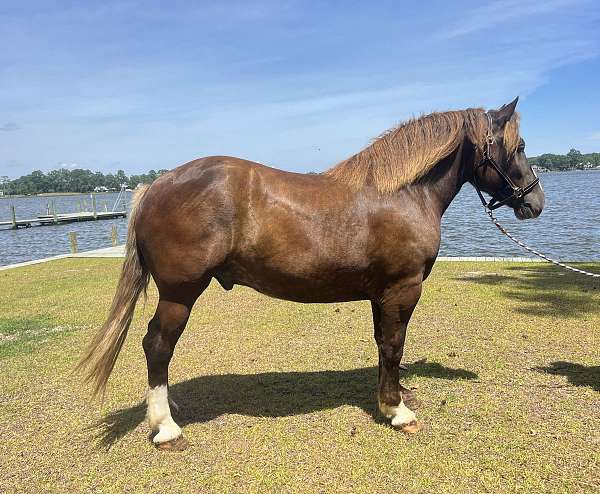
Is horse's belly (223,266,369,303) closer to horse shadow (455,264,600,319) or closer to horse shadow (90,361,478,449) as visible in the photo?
horse shadow (90,361,478,449)

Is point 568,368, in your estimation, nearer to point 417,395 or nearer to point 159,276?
point 417,395

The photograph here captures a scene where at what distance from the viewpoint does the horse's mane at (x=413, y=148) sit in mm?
3740

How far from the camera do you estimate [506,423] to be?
3.78 m

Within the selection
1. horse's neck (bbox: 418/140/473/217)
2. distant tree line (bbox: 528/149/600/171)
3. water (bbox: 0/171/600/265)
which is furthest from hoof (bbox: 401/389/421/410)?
distant tree line (bbox: 528/149/600/171)

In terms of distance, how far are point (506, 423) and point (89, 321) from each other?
6321 mm

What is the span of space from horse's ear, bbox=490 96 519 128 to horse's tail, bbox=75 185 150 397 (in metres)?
2.98

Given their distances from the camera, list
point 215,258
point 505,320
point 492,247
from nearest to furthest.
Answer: point 215,258 < point 505,320 < point 492,247

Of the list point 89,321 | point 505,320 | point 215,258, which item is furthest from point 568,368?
point 89,321

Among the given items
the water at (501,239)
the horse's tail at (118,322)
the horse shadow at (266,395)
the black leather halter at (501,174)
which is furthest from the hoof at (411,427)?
the water at (501,239)

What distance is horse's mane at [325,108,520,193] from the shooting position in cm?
374

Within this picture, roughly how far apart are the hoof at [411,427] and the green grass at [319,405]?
3.7 inches

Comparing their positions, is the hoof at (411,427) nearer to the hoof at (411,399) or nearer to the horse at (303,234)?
the horse at (303,234)

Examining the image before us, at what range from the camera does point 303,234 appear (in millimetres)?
3541

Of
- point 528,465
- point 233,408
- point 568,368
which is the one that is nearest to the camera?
point 528,465
